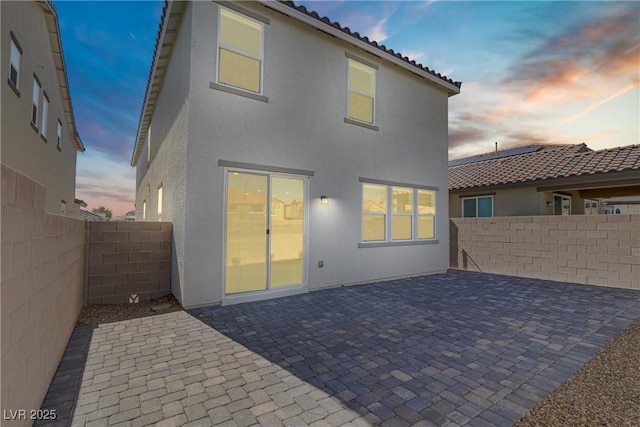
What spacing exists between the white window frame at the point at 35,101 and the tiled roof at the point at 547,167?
16.6m

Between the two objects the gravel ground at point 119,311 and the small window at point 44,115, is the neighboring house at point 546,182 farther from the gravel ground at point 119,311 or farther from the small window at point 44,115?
the small window at point 44,115

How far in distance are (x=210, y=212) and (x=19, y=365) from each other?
4063mm

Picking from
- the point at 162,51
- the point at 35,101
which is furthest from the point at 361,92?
the point at 35,101

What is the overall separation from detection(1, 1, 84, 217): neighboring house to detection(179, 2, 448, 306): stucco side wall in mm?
4874

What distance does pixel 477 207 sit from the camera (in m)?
13.8

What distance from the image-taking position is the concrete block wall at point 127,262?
613 centimetres

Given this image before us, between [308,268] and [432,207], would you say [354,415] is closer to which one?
[308,268]

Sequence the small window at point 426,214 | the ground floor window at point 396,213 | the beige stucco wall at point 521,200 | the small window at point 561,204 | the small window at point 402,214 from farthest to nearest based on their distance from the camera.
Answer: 1. the small window at point 561,204
2. the beige stucco wall at point 521,200
3. the small window at point 426,214
4. the small window at point 402,214
5. the ground floor window at point 396,213

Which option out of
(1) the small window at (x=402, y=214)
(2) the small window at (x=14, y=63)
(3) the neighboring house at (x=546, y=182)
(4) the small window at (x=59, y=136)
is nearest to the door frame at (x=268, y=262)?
(1) the small window at (x=402, y=214)

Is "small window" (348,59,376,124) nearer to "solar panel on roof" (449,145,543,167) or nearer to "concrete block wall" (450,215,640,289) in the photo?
"concrete block wall" (450,215,640,289)

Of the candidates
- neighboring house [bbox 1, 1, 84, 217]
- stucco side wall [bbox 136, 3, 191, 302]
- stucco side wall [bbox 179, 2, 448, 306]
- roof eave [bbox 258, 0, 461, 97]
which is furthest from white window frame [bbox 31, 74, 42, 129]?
roof eave [bbox 258, 0, 461, 97]

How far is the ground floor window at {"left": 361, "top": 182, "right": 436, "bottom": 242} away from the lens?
28.4 feet

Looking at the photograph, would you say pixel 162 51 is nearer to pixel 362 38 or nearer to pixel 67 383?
pixel 362 38

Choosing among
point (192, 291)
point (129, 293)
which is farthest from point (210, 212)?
point (129, 293)
